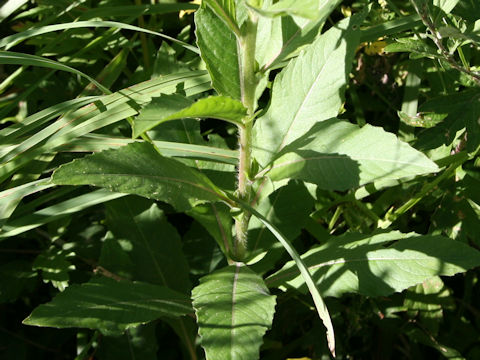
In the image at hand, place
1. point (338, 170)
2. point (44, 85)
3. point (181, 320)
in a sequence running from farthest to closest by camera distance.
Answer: point (44, 85)
point (181, 320)
point (338, 170)

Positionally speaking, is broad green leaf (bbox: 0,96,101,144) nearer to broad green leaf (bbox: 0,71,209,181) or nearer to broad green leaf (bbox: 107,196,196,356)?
broad green leaf (bbox: 0,71,209,181)

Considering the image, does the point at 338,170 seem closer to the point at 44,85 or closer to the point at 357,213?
the point at 357,213

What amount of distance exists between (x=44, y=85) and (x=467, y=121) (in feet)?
5.48

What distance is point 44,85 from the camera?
7.61ft

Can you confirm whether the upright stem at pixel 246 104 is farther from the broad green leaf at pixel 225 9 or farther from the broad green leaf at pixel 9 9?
the broad green leaf at pixel 9 9

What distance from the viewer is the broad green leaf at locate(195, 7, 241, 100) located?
1444 millimetres

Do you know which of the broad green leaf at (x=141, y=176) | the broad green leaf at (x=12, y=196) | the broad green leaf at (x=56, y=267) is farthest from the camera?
the broad green leaf at (x=56, y=267)

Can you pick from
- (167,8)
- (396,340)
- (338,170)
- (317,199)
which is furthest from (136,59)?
(396,340)

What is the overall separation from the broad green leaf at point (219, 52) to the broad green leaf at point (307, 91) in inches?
6.4

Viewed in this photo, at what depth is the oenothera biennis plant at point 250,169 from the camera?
1311 millimetres

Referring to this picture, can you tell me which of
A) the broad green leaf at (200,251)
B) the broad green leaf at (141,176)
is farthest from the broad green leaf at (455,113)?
the broad green leaf at (200,251)

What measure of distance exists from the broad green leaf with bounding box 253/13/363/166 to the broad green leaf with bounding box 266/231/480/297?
0.36m

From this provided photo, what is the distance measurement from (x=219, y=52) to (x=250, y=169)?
0.34 meters

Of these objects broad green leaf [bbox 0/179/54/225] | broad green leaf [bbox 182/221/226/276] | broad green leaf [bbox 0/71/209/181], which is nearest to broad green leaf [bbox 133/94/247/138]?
broad green leaf [bbox 0/71/209/181]
